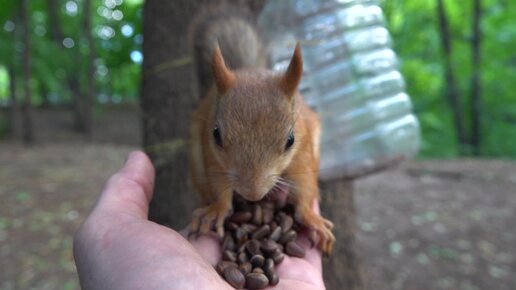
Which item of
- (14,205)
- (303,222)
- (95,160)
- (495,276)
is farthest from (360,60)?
(95,160)

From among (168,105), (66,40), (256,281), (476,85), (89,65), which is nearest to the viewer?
(256,281)

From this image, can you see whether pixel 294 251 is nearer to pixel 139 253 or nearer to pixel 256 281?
pixel 256 281

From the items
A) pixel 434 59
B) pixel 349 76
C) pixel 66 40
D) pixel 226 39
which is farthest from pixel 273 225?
pixel 66 40

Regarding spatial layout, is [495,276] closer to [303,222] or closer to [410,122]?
[410,122]

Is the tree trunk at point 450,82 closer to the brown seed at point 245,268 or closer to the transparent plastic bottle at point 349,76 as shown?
the transparent plastic bottle at point 349,76

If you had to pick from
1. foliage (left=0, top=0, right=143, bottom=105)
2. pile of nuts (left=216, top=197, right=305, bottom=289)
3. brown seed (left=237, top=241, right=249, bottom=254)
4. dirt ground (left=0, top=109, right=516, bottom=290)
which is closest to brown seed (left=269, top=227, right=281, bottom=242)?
pile of nuts (left=216, top=197, right=305, bottom=289)

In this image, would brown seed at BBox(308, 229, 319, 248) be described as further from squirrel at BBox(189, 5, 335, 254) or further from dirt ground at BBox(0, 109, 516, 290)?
dirt ground at BBox(0, 109, 516, 290)
